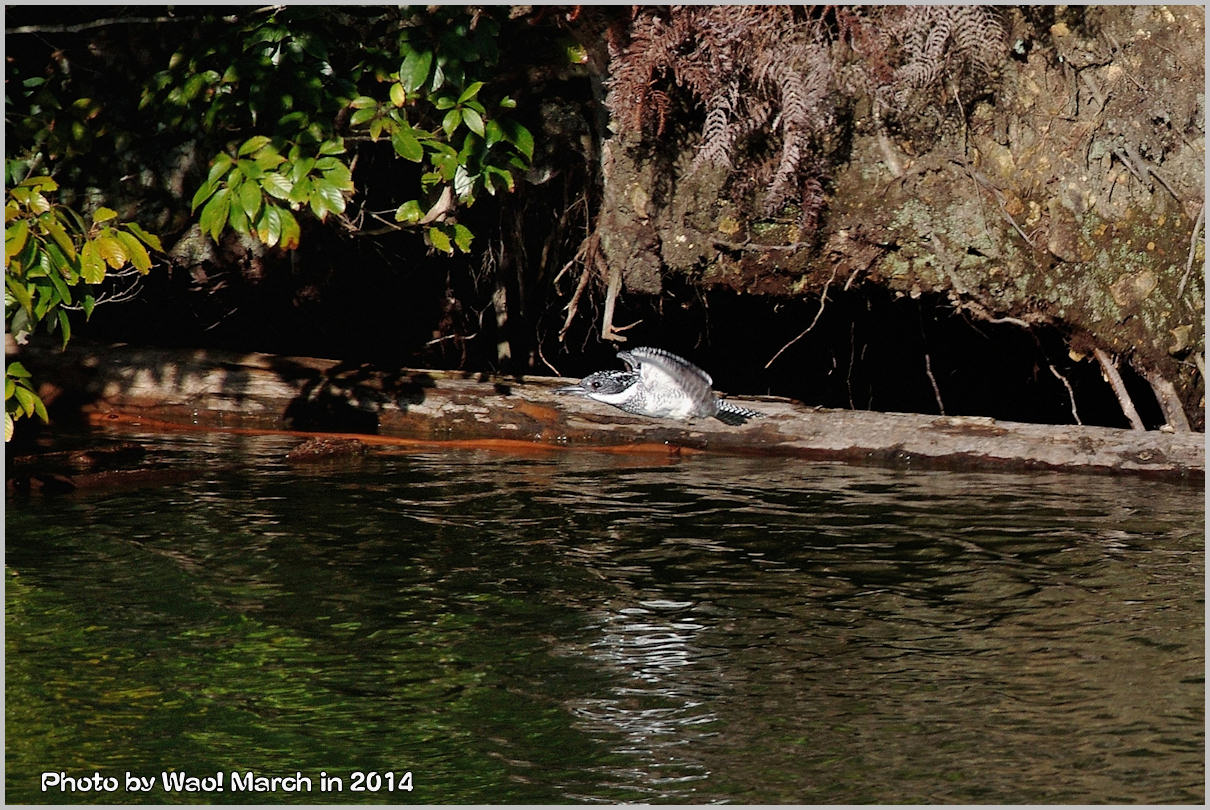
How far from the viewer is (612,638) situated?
5844 millimetres

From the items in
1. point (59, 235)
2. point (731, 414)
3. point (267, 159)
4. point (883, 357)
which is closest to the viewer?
point (59, 235)

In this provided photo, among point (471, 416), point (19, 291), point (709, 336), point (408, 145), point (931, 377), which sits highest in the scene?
point (408, 145)

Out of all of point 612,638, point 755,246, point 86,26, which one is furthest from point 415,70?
point 755,246

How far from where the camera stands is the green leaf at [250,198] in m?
6.36

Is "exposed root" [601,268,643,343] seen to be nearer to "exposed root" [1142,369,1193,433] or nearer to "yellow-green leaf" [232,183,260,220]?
"exposed root" [1142,369,1193,433]

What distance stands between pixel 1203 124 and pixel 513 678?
663 cm

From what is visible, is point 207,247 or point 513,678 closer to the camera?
point 513,678

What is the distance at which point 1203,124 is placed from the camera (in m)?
9.50

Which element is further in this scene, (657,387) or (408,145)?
(657,387)

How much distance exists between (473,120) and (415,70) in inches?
16.0

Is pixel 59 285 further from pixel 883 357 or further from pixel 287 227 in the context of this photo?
pixel 883 357

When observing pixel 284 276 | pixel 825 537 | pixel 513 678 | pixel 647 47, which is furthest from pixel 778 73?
pixel 513 678

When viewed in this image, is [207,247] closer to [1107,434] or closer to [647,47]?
[647,47]

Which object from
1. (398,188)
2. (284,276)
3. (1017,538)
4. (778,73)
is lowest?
(1017,538)
